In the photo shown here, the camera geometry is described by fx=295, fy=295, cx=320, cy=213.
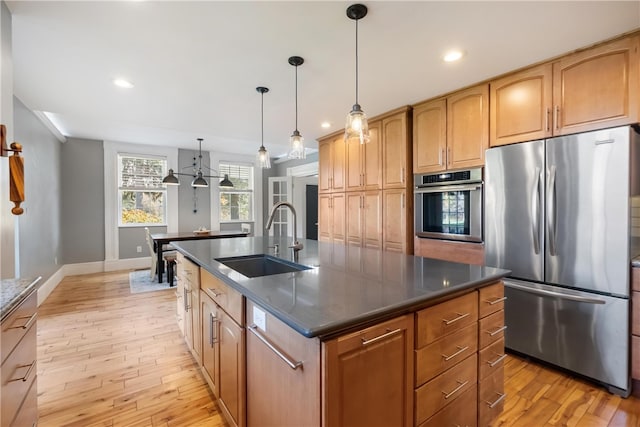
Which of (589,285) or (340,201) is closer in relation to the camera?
(589,285)

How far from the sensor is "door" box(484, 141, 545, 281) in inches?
88.1

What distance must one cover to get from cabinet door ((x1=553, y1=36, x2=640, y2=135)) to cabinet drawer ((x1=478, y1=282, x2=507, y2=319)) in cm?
143

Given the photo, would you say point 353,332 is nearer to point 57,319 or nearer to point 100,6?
point 100,6

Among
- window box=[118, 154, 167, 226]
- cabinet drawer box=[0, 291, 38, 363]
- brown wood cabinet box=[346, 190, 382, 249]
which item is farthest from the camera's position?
window box=[118, 154, 167, 226]

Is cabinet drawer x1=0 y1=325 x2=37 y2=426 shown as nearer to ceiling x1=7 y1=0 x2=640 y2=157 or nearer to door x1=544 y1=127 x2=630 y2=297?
ceiling x1=7 y1=0 x2=640 y2=157

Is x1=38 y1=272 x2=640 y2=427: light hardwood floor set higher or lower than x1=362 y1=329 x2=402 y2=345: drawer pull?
lower

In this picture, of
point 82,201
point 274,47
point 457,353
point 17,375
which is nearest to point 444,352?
point 457,353

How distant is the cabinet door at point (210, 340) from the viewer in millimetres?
1669

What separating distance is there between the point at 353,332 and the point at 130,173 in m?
6.44

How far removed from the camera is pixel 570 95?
2109 mm

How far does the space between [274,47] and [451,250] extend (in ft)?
7.62

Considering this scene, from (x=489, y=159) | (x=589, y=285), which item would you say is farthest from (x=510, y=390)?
(x=489, y=159)

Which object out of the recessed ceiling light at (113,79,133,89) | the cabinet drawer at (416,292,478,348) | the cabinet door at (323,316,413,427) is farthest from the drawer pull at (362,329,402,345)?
the recessed ceiling light at (113,79,133,89)

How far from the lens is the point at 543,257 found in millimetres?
2225
